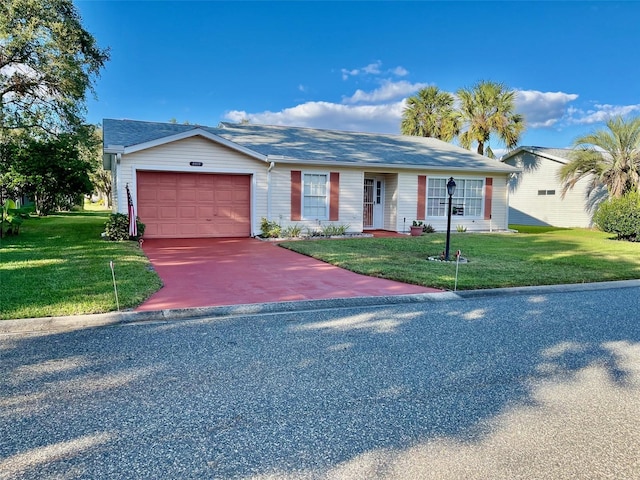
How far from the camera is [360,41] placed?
19.9 m

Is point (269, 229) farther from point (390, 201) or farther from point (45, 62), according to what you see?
point (45, 62)

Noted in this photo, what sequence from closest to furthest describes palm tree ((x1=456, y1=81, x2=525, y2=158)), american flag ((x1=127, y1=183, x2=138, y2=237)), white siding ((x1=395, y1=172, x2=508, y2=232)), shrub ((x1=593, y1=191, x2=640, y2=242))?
american flag ((x1=127, y1=183, x2=138, y2=237))
shrub ((x1=593, y1=191, x2=640, y2=242))
white siding ((x1=395, y1=172, x2=508, y2=232))
palm tree ((x1=456, y1=81, x2=525, y2=158))

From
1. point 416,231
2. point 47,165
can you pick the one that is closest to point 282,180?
point 416,231

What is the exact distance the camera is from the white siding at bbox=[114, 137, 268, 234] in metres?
13.4

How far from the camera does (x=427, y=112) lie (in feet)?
94.2

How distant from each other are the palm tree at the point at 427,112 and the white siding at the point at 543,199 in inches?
199

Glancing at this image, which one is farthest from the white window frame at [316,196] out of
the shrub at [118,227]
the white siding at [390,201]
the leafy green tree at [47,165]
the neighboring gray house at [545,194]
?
the leafy green tree at [47,165]

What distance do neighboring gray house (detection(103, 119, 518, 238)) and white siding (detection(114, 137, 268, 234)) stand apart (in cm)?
3

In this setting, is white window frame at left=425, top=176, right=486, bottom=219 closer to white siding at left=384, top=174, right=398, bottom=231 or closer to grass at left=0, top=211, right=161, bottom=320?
white siding at left=384, top=174, right=398, bottom=231

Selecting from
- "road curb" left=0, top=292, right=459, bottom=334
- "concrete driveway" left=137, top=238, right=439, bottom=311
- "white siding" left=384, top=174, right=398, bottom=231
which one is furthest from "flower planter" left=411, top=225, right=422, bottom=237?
"road curb" left=0, top=292, right=459, bottom=334

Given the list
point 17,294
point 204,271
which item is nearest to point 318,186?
point 204,271

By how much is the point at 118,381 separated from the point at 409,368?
Result: 2571 mm

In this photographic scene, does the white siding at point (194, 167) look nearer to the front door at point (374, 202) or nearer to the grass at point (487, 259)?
the grass at point (487, 259)

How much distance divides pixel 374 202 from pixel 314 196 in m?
3.32
